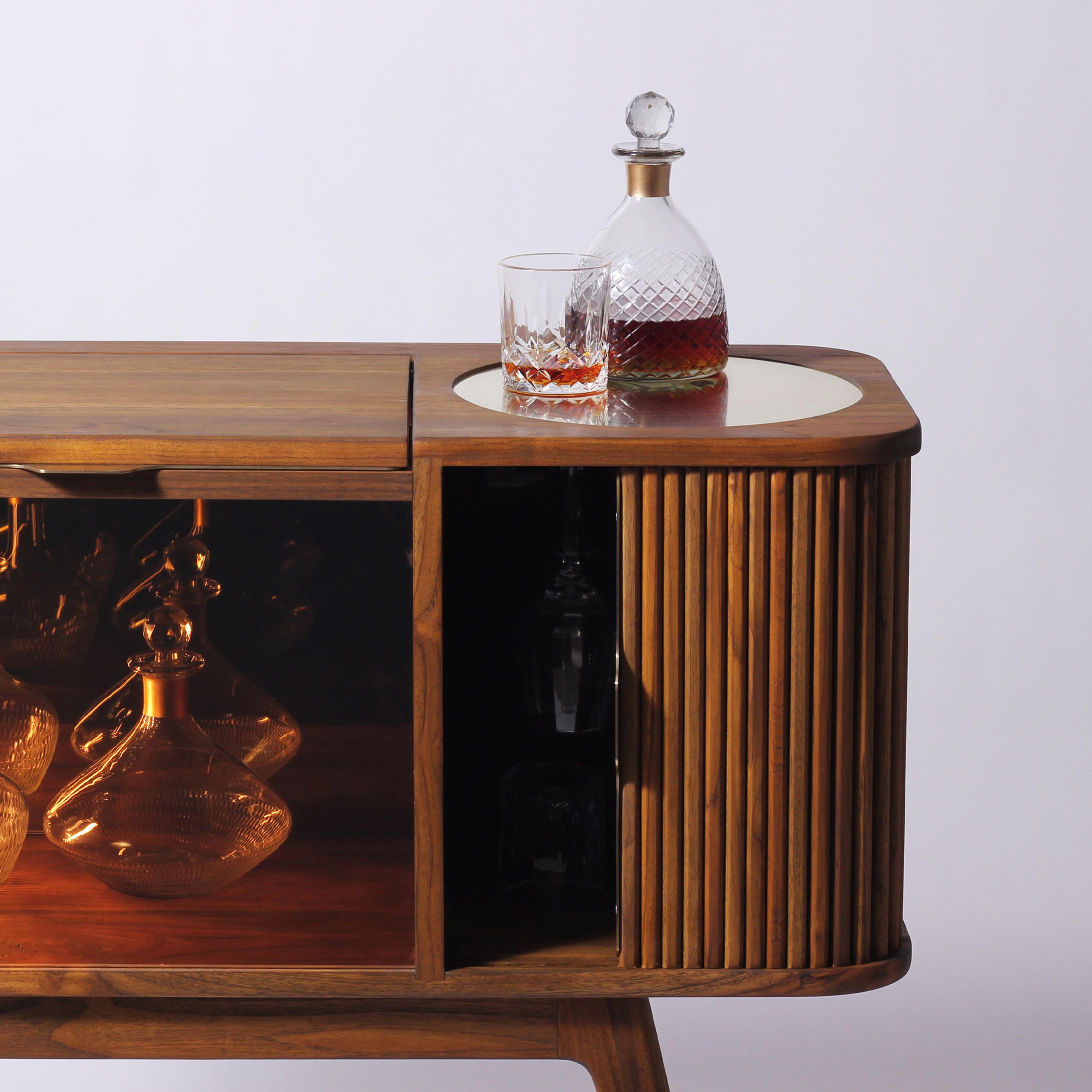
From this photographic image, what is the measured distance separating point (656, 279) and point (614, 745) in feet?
1.27

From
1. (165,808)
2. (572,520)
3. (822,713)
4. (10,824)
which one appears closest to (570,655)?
(572,520)

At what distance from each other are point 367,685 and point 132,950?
1.20ft

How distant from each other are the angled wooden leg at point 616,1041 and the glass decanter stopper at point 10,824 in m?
0.44

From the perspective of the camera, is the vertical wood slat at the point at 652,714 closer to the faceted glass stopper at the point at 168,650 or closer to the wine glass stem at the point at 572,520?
the wine glass stem at the point at 572,520

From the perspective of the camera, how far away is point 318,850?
56.9 inches

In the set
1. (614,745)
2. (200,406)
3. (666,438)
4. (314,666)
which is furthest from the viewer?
(314,666)

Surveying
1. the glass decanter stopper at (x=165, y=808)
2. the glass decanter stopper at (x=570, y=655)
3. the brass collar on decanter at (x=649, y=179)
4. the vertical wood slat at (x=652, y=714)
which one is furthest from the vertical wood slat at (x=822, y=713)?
the glass decanter stopper at (x=165, y=808)

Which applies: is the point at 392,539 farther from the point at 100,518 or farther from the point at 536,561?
the point at 100,518

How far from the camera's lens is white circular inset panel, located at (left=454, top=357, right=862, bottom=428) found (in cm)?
123

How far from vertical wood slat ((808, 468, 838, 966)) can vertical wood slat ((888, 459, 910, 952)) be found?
49 millimetres

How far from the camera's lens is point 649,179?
1.37 m

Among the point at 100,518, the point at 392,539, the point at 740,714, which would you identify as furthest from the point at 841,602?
the point at 100,518

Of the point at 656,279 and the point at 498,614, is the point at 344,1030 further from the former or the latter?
the point at 656,279

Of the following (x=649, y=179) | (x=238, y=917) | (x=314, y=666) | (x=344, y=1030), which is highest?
(x=649, y=179)
